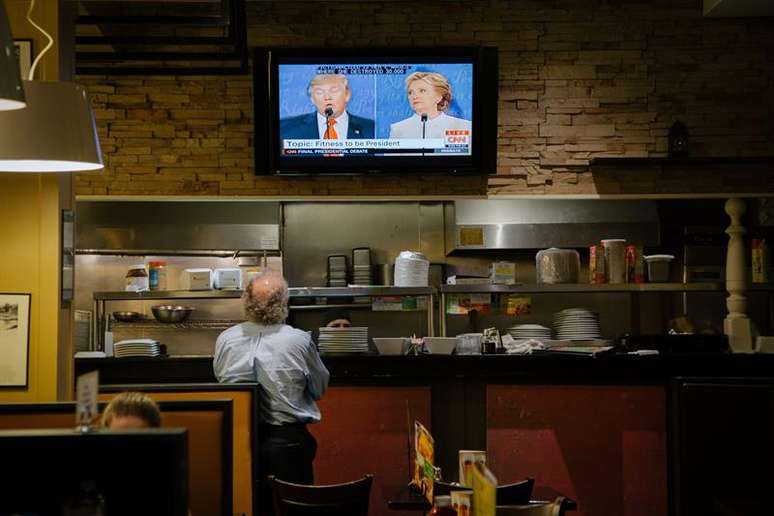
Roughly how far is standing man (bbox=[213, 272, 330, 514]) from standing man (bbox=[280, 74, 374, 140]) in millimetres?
2685

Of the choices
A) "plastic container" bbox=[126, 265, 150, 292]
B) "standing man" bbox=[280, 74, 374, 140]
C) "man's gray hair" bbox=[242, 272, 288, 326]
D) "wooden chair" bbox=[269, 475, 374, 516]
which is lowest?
"wooden chair" bbox=[269, 475, 374, 516]

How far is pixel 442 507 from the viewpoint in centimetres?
347

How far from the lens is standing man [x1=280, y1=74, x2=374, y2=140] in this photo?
24.4ft

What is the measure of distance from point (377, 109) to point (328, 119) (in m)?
0.38

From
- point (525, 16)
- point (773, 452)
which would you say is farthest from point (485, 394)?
point (525, 16)

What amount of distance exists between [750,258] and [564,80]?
2.12 meters

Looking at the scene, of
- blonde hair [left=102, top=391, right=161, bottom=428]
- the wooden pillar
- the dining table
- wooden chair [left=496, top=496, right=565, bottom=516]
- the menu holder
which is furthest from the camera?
the wooden pillar

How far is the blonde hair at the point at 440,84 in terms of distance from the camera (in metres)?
7.43

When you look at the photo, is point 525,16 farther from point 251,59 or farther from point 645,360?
point 645,360

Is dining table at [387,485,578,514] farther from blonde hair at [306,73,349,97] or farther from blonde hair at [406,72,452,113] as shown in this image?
blonde hair at [306,73,349,97]

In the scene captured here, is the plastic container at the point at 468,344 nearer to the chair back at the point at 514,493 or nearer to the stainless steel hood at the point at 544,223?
the stainless steel hood at the point at 544,223

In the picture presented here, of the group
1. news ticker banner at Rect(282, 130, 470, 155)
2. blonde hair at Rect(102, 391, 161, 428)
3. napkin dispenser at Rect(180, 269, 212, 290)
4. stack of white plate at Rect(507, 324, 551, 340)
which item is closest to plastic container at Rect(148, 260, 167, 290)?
napkin dispenser at Rect(180, 269, 212, 290)

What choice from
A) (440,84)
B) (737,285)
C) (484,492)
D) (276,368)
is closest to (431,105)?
(440,84)

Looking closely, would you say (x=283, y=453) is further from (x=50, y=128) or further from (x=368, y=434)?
(x=50, y=128)
